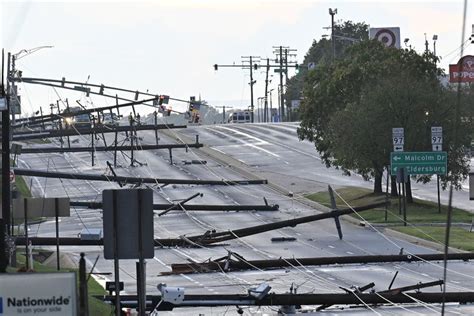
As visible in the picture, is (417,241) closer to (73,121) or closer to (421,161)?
(421,161)

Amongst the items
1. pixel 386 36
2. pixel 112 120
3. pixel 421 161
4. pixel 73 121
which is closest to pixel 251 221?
pixel 421 161

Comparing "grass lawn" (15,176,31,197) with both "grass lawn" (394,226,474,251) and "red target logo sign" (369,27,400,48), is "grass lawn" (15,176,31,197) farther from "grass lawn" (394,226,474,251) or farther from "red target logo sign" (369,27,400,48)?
"red target logo sign" (369,27,400,48)

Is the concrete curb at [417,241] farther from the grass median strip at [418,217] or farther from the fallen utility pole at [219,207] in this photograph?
the fallen utility pole at [219,207]

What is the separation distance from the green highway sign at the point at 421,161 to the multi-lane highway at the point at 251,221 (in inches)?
157

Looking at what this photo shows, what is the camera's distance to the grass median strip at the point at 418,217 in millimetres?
57463

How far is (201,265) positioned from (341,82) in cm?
4481

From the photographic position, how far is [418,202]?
77812 mm

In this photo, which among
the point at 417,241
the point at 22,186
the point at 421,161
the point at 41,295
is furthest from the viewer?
the point at 22,186

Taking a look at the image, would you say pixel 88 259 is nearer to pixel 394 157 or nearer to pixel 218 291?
pixel 218 291

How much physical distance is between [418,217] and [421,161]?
3.17 metres

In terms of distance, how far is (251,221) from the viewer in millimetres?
67188

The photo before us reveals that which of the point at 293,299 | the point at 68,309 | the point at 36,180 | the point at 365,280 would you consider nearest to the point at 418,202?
the point at 36,180

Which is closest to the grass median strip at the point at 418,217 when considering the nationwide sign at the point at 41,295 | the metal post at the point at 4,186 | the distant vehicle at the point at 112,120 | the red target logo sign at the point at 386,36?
the distant vehicle at the point at 112,120

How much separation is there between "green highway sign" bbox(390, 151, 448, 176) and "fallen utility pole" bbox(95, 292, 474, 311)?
112 ft
